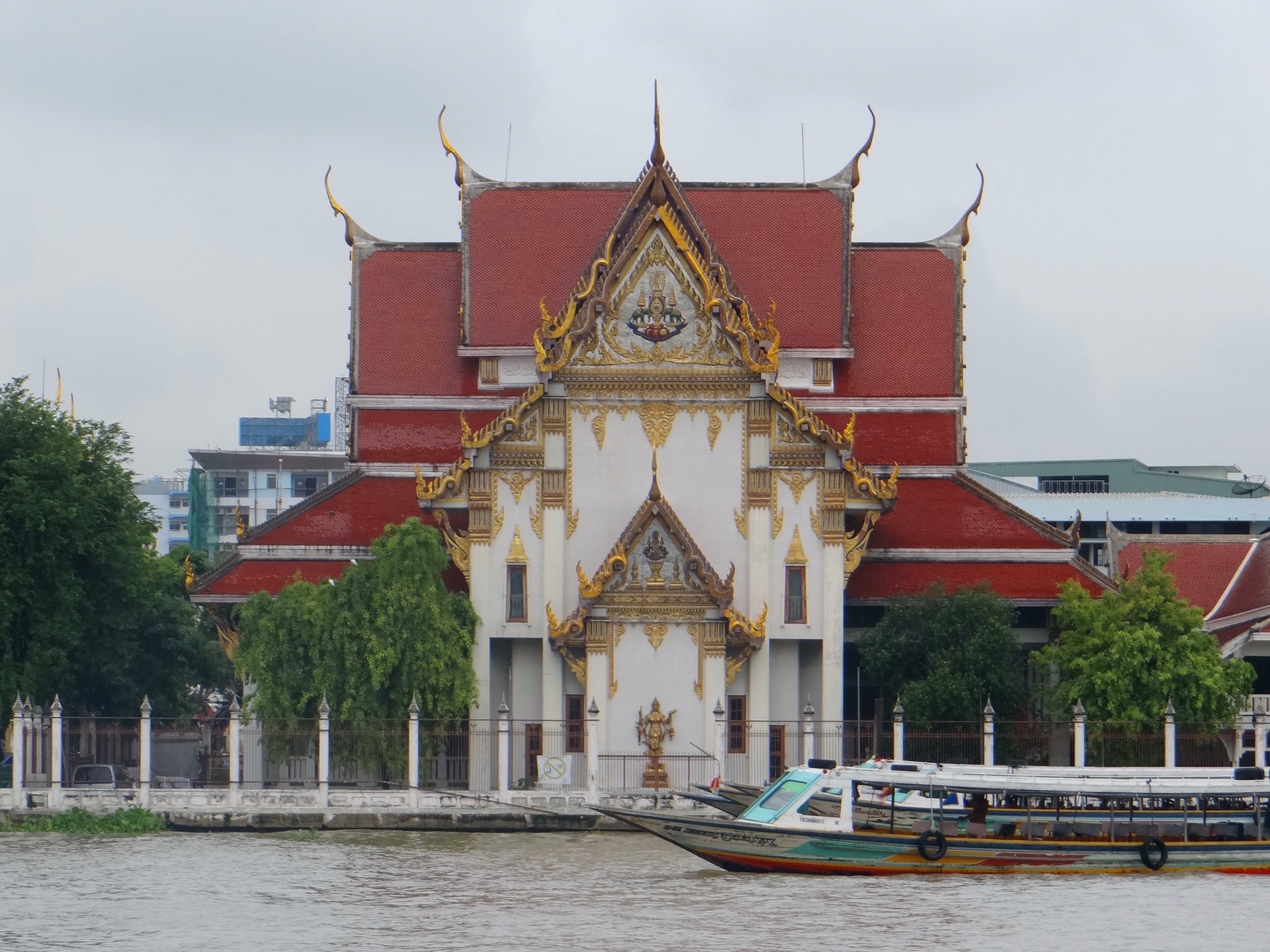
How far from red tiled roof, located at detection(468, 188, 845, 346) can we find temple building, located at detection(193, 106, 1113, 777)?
3.1 inches

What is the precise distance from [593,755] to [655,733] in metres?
2.58

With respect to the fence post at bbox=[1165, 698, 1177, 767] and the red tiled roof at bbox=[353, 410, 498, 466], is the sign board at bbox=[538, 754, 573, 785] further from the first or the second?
the fence post at bbox=[1165, 698, 1177, 767]

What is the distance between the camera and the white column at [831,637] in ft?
164

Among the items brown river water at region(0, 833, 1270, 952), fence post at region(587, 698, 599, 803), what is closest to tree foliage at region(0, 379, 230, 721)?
brown river water at region(0, 833, 1270, 952)

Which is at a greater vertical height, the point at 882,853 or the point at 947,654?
the point at 947,654

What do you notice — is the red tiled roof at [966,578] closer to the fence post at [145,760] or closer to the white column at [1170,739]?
the white column at [1170,739]

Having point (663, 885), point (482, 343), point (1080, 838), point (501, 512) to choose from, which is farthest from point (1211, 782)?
point (482, 343)

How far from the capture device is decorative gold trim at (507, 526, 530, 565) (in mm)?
50469

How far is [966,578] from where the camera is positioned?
52312 mm

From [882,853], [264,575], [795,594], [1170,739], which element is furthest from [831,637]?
[882,853]

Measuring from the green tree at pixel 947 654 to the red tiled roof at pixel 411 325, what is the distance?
1080cm

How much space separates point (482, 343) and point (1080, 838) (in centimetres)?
2028

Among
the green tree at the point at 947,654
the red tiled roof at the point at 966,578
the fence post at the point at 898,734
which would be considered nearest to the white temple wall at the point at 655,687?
the green tree at the point at 947,654

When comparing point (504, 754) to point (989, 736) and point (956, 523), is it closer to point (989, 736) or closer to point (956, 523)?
point (989, 736)
